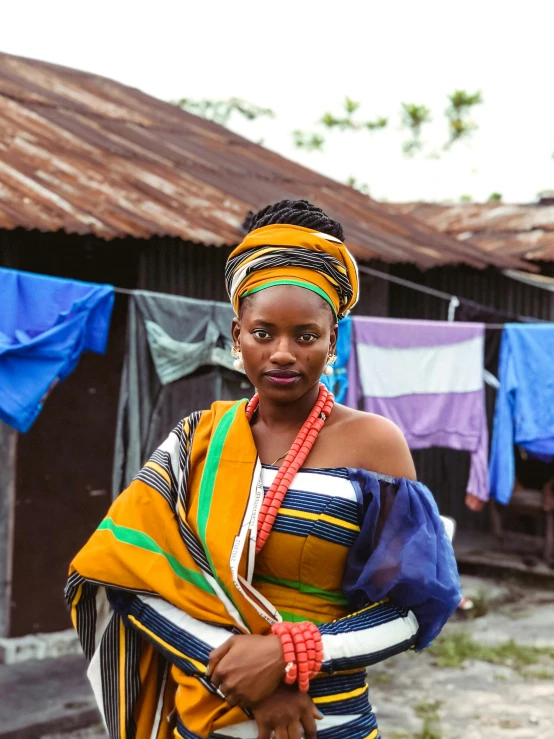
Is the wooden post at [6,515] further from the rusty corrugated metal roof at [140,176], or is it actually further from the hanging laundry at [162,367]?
the rusty corrugated metal roof at [140,176]

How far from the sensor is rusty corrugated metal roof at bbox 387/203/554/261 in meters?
9.12

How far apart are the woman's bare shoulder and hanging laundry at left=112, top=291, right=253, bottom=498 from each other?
2582 mm

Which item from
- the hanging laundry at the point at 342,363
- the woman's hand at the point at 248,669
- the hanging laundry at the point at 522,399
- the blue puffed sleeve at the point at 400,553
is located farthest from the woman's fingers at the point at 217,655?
the hanging laundry at the point at 522,399

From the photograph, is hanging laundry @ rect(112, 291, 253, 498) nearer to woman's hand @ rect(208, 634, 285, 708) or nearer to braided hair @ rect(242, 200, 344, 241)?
braided hair @ rect(242, 200, 344, 241)

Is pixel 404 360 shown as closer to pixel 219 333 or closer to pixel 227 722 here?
pixel 219 333

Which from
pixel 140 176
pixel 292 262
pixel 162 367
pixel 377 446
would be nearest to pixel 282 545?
pixel 377 446

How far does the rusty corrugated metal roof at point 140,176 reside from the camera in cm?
486

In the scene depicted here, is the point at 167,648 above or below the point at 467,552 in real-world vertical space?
above

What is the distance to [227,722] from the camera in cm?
162

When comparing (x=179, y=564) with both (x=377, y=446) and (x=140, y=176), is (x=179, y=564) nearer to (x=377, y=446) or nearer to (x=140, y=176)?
(x=377, y=446)

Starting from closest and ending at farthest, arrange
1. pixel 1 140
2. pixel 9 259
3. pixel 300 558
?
pixel 300 558 < pixel 9 259 < pixel 1 140

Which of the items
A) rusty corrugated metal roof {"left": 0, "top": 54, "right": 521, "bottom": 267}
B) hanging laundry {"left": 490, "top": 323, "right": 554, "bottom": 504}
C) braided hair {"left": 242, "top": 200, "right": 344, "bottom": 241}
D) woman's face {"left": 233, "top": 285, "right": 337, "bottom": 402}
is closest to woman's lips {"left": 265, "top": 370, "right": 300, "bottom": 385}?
woman's face {"left": 233, "top": 285, "right": 337, "bottom": 402}

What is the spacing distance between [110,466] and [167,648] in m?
4.11

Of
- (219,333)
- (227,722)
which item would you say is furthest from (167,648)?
(219,333)
